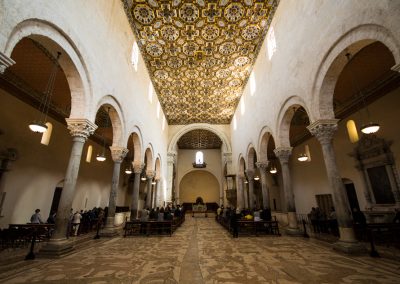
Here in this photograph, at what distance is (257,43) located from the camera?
12.7m

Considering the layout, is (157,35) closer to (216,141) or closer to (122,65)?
(122,65)

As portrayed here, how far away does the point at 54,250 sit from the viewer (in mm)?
5559

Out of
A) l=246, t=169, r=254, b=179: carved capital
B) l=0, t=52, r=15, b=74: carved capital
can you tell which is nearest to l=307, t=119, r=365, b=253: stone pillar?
l=0, t=52, r=15, b=74: carved capital

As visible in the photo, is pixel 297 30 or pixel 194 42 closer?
pixel 297 30

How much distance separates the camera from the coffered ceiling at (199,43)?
1050cm

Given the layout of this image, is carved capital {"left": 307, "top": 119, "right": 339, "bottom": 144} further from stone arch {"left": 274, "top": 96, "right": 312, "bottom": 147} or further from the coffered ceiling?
the coffered ceiling

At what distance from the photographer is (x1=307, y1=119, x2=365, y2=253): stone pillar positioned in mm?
5795

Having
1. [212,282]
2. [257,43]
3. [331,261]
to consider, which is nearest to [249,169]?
[257,43]

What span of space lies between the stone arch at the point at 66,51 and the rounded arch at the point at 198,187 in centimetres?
2621

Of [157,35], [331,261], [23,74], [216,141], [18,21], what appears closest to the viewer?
[18,21]

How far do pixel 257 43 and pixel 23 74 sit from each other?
12382 mm

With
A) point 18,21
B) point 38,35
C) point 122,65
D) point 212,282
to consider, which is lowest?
point 212,282

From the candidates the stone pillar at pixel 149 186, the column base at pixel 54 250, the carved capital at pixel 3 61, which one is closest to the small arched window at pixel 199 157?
the stone pillar at pixel 149 186

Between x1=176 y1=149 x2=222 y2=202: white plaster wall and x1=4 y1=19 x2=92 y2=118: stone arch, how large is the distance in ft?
74.9
